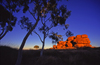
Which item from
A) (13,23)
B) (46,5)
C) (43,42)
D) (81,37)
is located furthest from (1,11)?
(81,37)

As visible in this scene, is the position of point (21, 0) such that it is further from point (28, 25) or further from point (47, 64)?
point (47, 64)

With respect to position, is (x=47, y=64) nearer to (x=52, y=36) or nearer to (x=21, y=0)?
(x=52, y=36)

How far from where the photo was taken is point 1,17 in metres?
12.2

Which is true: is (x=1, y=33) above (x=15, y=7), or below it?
below

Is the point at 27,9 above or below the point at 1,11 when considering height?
below

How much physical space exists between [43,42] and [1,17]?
1017 centimetres

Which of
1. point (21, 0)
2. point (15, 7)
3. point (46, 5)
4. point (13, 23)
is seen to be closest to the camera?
point (21, 0)

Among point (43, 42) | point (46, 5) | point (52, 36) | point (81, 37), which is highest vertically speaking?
point (81, 37)

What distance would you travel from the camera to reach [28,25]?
454 inches

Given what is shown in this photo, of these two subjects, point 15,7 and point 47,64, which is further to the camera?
point 15,7

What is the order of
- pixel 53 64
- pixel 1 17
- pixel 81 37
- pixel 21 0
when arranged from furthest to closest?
1. pixel 81 37
2. pixel 1 17
3. pixel 21 0
4. pixel 53 64

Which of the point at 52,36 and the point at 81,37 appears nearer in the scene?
the point at 52,36

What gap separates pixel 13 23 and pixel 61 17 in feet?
36.6

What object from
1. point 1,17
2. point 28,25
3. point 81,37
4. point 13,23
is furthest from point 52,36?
→ point 81,37
